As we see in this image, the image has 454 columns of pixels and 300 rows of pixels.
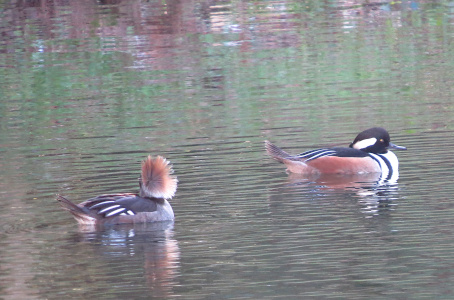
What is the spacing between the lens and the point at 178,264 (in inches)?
335

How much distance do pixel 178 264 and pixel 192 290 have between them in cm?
76

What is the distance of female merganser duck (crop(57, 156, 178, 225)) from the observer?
9938 mm

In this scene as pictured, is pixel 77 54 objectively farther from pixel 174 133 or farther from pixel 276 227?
pixel 276 227

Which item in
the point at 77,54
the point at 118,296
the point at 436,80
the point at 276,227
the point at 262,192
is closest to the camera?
the point at 118,296

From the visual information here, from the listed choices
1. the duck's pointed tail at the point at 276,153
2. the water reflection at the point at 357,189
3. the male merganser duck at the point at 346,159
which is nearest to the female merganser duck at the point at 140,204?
the water reflection at the point at 357,189

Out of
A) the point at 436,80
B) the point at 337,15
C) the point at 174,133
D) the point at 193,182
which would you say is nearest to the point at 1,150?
the point at 174,133

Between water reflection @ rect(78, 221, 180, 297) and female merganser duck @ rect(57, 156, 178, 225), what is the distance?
84mm

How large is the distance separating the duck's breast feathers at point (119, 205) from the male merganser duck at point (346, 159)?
3145mm

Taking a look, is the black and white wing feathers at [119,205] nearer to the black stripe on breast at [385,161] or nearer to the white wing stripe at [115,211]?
the white wing stripe at [115,211]

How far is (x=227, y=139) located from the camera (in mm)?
14844

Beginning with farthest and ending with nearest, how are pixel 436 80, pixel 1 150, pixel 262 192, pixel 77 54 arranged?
1. pixel 77 54
2. pixel 436 80
3. pixel 1 150
4. pixel 262 192

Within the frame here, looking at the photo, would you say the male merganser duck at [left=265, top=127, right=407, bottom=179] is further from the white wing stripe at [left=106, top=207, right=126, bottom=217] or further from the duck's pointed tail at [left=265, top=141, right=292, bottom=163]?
the white wing stripe at [left=106, top=207, right=126, bottom=217]

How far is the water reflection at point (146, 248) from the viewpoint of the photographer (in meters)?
8.13

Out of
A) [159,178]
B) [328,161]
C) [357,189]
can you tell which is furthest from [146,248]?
[328,161]
